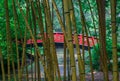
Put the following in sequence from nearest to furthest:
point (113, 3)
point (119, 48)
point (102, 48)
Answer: point (113, 3) < point (102, 48) < point (119, 48)

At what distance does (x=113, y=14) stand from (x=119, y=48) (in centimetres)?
447

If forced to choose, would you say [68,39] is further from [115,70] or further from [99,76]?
[99,76]

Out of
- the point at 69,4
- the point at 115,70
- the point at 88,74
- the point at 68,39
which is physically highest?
the point at 69,4

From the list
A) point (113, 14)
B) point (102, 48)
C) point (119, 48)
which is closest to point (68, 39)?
point (113, 14)

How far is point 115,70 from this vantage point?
3.80 ft

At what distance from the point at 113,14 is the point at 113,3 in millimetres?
51

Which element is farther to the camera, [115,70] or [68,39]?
[115,70]

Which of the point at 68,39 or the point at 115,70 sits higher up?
the point at 68,39

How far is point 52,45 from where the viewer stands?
136cm

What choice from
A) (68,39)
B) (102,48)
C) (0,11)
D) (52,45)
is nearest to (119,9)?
(0,11)

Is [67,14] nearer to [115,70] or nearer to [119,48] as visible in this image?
[115,70]

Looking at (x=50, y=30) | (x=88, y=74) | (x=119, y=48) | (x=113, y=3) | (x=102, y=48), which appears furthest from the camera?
(x=119, y=48)

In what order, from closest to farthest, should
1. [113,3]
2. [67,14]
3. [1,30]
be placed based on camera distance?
[67,14], [113,3], [1,30]

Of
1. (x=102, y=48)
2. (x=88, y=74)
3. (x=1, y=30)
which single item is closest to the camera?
(x=102, y=48)
